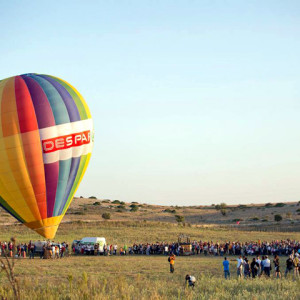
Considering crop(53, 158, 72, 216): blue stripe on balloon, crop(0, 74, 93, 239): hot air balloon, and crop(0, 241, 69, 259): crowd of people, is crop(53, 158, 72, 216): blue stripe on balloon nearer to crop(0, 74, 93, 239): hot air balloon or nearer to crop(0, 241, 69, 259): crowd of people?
crop(0, 74, 93, 239): hot air balloon

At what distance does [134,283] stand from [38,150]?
983 cm

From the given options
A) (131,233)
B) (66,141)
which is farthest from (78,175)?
(131,233)

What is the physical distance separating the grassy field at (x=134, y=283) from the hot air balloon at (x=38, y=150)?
3.91 metres

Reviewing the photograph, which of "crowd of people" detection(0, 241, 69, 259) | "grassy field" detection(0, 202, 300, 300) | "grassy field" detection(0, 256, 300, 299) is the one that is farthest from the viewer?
"crowd of people" detection(0, 241, 69, 259)

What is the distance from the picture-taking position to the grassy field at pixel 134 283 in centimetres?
1510

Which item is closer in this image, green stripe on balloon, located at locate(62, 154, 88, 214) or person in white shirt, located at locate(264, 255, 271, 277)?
person in white shirt, located at locate(264, 255, 271, 277)

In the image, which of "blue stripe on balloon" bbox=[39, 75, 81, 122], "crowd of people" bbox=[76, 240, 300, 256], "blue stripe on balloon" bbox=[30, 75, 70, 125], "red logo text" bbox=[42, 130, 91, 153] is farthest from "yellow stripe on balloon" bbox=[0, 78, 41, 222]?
"crowd of people" bbox=[76, 240, 300, 256]

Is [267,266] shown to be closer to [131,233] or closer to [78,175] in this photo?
[78,175]

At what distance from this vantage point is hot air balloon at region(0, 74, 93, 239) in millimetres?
25328

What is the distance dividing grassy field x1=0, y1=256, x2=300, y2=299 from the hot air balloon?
3.91 metres

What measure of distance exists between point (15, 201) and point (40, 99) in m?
6.04

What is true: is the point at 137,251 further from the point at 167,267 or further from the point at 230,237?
the point at 230,237

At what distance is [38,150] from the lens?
25.8 meters

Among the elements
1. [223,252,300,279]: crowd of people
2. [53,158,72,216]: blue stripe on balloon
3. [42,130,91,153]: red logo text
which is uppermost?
[42,130,91,153]: red logo text
